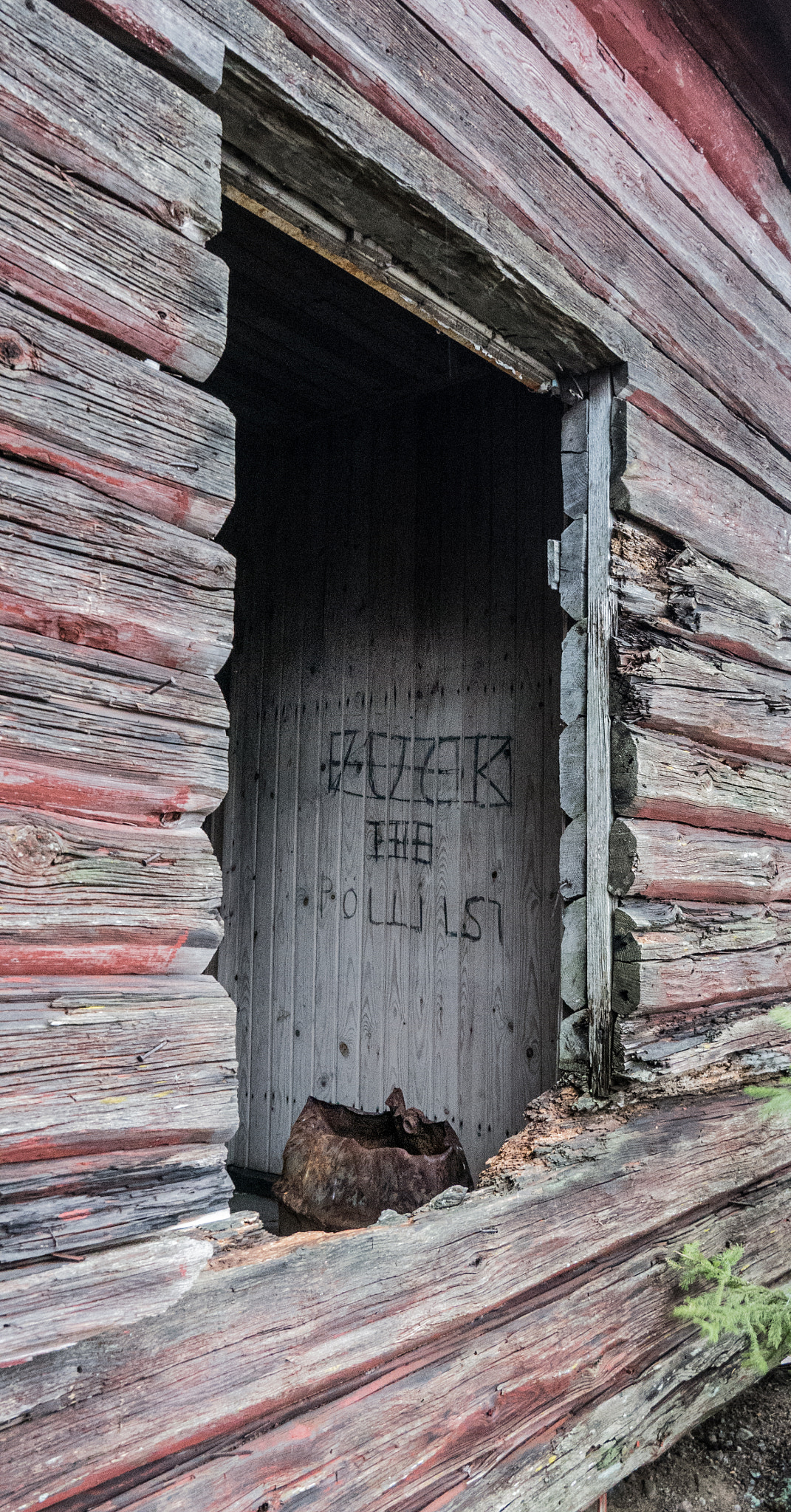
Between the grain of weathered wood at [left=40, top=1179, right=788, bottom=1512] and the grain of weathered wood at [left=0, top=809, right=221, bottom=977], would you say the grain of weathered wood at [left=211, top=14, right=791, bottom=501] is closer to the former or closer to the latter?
the grain of weathered wood at [left=0, top=809, right=221, bottom=977]

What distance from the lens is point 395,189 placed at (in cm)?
177

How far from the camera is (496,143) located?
203cm

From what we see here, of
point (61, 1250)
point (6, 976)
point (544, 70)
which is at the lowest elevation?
point (61, 1250)

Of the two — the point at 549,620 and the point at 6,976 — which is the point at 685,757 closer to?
the point at 549,620

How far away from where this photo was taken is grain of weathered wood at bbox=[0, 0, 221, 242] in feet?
4.07

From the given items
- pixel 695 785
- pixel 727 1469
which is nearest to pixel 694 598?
pixel 695 785

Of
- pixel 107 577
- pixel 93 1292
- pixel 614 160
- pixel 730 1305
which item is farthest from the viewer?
pixel 614 160

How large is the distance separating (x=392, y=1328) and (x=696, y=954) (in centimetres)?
119

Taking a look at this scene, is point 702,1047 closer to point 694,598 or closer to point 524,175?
point 694,598

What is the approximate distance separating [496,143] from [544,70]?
1.06ft

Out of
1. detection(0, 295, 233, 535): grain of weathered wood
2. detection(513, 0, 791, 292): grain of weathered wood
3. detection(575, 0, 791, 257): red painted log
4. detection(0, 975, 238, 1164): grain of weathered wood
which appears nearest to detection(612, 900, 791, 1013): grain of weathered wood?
detection(0, 975, 238, 1164): grain of weathered wood

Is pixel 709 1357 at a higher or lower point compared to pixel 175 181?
lower

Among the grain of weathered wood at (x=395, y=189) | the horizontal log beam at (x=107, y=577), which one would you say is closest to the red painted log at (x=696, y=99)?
the grain of weathered wood at (x=395, y=189)

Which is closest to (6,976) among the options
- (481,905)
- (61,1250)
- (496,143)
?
(61,1250)
